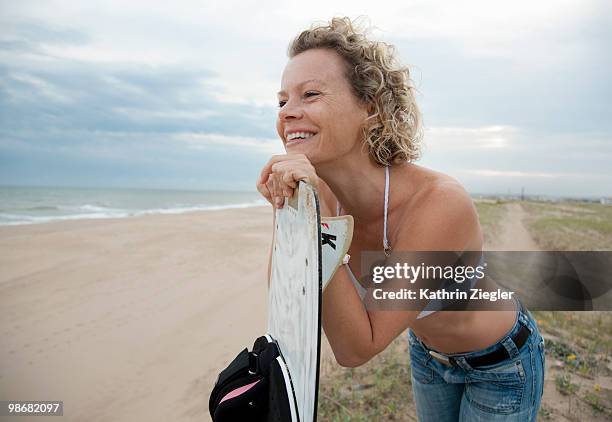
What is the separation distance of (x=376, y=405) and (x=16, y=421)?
347 centimetres

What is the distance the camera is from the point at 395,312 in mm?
1387

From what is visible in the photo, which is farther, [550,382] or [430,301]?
[550,382]

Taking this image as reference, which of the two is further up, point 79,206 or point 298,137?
point 79,206

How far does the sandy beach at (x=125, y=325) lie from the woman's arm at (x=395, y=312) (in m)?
3.14

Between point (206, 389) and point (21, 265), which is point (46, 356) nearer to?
point (206, 389)

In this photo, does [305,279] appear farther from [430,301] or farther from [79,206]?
[79,206]

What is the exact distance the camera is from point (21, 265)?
32.8 ft

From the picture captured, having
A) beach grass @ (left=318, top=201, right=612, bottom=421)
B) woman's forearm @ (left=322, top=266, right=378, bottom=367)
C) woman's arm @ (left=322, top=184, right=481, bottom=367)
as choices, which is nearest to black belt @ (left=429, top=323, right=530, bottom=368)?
woman's arm @ (left=322, top=184, right=481, bottom=367)

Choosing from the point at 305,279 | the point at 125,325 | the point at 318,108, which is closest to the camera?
the point at 305,279

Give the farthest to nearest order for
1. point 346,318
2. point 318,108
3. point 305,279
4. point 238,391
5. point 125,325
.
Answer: point 125,325 < point 318,108 < point 238,391 < point 346,318 < point 305,279

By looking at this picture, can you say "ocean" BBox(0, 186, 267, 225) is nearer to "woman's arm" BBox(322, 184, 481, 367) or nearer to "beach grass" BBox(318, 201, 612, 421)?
"beach grass" BBox(318, 201, 612, 421)

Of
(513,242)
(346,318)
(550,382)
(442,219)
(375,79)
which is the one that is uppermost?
(513,242)

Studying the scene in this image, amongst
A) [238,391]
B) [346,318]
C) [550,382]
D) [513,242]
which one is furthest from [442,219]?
[513,242]

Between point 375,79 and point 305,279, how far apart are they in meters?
1.02
